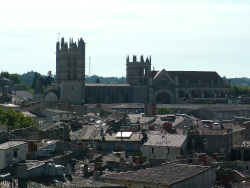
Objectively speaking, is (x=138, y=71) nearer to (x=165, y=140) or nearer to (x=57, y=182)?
(x=165, y=140)

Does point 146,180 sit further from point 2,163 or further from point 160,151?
point 160,151

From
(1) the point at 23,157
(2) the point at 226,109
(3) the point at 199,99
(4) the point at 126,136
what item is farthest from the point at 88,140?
(3) the point at 199,99

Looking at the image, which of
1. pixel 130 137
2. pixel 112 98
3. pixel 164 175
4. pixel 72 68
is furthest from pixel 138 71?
pixel 164 175

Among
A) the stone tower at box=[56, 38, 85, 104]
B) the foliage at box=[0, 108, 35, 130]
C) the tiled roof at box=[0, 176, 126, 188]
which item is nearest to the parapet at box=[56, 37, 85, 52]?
the stone tower at box=[56, 38, 85, 104]

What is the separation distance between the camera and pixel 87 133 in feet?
187

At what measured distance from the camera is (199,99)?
158375mm

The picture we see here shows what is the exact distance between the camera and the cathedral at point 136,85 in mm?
151500

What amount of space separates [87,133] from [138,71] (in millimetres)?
109396

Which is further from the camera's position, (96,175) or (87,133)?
(87,133)

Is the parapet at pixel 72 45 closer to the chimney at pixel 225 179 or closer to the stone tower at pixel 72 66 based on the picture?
the stone tower at pixel 72 66

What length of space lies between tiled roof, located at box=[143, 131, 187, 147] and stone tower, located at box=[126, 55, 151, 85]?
347 feet

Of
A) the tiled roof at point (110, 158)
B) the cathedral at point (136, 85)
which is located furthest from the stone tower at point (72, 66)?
the tiled roof at point (110, 158)

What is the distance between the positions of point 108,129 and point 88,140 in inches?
170

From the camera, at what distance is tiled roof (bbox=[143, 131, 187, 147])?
5506 centimetres
